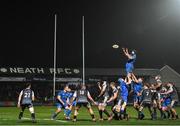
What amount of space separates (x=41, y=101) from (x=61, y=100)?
30347mm

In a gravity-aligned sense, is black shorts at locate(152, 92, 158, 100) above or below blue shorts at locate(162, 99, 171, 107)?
above

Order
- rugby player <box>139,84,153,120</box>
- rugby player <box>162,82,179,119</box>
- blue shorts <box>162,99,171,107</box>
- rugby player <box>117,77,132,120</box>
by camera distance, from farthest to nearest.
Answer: blue shorts <box>162,99,171,107</box>, rugby player <box>162,82,179,119</box>, rugby player <box>139,84,153,120</box>, rugby player <box>117,77,132,120</box>

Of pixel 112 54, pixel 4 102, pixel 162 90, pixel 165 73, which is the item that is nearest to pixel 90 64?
pixel 112 54

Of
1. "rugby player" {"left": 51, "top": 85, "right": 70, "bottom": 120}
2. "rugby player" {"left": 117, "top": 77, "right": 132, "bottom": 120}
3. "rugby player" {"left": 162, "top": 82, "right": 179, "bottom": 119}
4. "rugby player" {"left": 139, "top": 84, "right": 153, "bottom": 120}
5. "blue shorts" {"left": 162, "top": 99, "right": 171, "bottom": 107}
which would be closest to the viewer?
"rugby player" {"left": 117, "top": 77, "right": 132, "bottom": 120}

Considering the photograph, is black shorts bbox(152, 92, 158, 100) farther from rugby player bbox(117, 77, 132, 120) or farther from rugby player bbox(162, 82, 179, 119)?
rugby player bbox(117, 77, 132, 120)

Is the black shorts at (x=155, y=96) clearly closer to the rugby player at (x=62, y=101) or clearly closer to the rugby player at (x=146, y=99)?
the rugby player at (x=146, y=99)

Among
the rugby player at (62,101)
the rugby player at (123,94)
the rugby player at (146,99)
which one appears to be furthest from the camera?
the rugby player at (146,99)

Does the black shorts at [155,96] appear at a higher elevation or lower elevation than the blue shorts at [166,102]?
higher

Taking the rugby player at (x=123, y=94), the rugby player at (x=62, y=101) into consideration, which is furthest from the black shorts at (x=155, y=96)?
the rugby player at (x=62, y=101)

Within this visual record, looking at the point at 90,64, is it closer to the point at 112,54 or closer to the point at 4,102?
the point at 112,54

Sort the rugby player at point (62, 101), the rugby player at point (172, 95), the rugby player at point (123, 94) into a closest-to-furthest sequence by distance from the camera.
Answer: the rugby player at point (123, 94), the rugby player at point (62, 101), the rugby player at point (172, 95)

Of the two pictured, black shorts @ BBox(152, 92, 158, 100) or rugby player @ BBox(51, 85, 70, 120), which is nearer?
rugby player @ BBox(51, 85, 70, 120)

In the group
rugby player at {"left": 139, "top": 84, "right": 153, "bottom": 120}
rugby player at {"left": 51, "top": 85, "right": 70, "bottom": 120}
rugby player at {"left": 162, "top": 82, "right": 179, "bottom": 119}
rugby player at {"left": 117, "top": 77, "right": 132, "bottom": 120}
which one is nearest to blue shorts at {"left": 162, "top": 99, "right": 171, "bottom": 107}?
rugby player at {"left": 162, "top": 82, "right": 179, "bottom": 119}

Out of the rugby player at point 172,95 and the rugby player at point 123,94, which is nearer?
the rugby player at point 123,94
